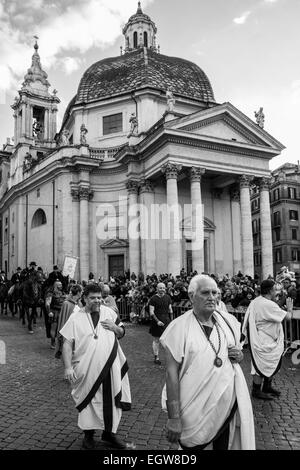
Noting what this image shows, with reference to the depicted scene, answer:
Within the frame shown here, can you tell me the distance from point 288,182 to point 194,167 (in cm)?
3703

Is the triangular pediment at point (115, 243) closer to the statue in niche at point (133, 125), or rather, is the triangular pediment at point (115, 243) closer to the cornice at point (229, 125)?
the statue in niche at point (133, 125)

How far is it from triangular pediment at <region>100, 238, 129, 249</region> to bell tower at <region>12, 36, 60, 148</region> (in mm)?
14925

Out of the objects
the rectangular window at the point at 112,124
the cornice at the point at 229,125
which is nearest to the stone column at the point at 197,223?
the cornice at the point at 229,125

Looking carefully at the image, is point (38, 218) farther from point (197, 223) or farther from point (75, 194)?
point (197, 223)

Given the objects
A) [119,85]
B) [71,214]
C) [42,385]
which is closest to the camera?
[42,385]

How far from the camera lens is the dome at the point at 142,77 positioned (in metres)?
31.8

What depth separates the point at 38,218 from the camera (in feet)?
115

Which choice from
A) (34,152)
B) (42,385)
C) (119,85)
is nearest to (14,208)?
(34,152)

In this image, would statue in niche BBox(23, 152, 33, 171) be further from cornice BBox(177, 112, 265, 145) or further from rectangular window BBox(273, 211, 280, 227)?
rectangular window BBox(273, 211, 280, 227)

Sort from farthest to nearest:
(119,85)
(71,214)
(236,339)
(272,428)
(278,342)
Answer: (119,85) → (71,214) → (278,342) → (272,428) → (236,339)

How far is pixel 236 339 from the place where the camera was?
354cm

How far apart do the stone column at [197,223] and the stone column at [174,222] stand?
101 centimetres

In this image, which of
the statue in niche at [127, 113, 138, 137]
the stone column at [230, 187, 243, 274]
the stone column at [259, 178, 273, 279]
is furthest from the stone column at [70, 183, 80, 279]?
the stone column at [259, 178, 273, 279]

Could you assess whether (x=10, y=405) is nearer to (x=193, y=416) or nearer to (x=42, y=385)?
(x=42, y=385)
